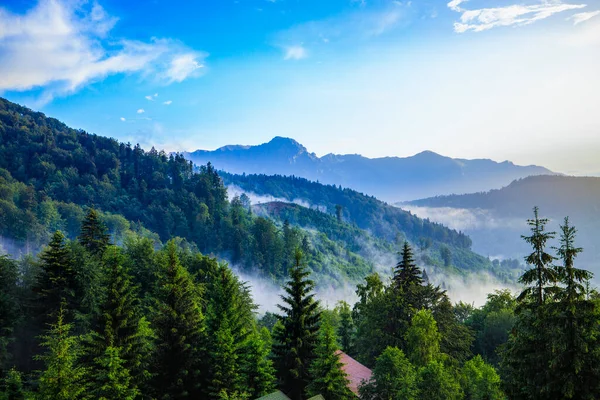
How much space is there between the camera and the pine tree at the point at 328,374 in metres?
34.3

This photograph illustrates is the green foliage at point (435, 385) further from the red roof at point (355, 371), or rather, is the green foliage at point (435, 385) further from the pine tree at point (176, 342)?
the pine tree at point (176, 342)

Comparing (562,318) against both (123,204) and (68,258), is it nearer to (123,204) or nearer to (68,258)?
(68,258)

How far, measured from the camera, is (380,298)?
54281mm

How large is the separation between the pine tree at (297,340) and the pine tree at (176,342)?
7.74 m

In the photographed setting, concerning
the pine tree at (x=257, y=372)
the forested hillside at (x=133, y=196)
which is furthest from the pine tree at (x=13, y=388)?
the forested hillside at (x=133, y=196)

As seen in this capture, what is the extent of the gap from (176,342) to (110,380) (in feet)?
21.1

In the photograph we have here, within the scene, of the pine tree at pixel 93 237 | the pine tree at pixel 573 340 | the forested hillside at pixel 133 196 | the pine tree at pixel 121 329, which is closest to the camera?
the pine tree at pixel 573 340

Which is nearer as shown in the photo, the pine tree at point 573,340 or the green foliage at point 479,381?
the pine tree at point 573,340

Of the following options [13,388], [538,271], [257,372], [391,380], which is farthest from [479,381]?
[13,388]

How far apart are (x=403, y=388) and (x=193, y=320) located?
1808 cm

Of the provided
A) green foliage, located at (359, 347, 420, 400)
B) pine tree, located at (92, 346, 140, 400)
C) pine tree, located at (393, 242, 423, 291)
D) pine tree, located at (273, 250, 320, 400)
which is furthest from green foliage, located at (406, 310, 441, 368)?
pine tree, located at (92, 346, 140, 400)

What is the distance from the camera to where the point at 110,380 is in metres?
28.5

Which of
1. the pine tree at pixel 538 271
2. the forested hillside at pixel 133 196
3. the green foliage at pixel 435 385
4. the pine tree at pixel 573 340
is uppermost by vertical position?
the forested hillside at pixel 133 196

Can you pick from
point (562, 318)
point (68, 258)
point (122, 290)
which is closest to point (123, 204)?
point (68, 258)
